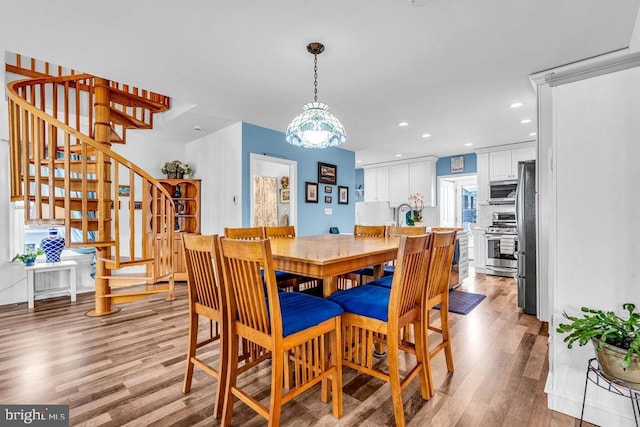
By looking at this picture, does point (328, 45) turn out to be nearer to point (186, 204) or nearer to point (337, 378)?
point (337, 378)

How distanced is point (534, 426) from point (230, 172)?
404 cm

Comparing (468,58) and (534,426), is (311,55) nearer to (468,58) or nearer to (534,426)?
(468,58)

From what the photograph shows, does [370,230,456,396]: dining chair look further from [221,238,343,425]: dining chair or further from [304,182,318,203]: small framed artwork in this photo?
[304,182,318,203]: small framed artwork

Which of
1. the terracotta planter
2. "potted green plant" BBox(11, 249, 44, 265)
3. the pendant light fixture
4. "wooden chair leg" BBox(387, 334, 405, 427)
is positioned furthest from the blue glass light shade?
"potted green plant" BBox(11, 249, 44, 265)

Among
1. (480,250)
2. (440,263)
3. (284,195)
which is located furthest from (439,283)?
(284,195)

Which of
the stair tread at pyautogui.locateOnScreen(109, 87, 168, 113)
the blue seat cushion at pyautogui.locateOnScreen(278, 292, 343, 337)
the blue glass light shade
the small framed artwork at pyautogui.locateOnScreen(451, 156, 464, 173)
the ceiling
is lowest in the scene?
the blue seat cushion at pyautogui.locateOnScreen(278, 292, 343, 337)

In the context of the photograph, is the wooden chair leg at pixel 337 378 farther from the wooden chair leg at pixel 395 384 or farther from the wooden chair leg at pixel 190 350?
the wooden chair leg at pixel 190 350

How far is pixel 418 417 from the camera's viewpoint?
160cm

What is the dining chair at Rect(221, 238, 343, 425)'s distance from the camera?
1347 mm

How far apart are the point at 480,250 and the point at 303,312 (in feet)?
16.1

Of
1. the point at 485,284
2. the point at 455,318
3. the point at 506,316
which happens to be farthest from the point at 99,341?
the point at 485,284

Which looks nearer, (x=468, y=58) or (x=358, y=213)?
(x=468, y=58)

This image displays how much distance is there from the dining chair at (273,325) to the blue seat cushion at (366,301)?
9 centimetres

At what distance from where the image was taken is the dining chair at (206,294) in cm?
157
